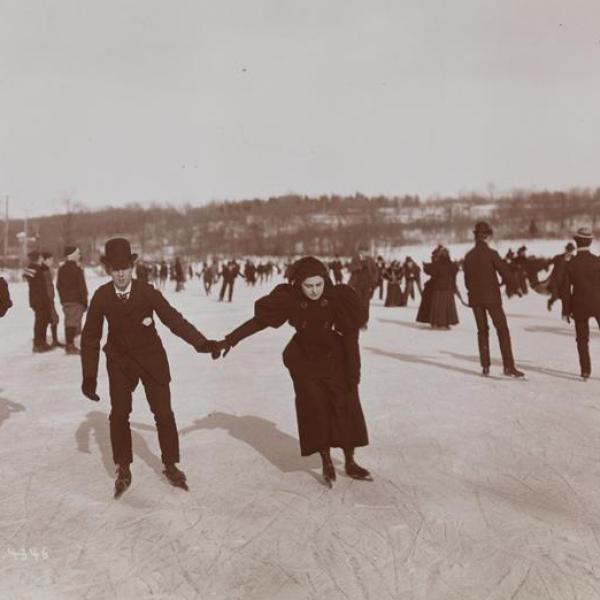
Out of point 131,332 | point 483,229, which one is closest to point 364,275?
point 483,229

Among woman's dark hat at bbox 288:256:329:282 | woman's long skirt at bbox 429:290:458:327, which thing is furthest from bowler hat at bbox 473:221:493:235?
woman's long skirt at bbox 429:290:458:327

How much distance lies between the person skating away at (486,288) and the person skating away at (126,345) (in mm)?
4744

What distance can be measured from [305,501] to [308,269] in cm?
128

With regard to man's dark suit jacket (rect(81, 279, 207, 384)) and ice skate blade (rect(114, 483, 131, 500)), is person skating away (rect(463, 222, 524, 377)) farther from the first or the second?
ice skate blade (rect(114, 483, 131, 500))

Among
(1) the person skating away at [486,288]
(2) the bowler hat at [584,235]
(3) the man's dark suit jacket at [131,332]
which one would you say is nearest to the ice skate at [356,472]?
(3) the man's dark suit jacket at [131,332]

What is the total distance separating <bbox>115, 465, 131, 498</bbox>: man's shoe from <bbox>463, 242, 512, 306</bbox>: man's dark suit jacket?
4.93m

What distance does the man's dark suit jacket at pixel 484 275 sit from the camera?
27.9 feet

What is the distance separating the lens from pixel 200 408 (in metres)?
7.16

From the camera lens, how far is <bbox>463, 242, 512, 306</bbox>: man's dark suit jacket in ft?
27.9

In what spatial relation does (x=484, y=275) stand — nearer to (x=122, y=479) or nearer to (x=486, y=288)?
(x=486, y=288)

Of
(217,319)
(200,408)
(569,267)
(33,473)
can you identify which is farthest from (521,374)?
(217,319)

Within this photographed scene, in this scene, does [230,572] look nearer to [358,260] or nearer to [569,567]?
[569,567]

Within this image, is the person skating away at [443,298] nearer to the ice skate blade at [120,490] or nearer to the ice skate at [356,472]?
the ice skate at [356,472]

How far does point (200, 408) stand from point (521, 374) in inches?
141
